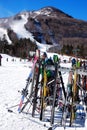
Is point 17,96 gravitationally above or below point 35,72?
below

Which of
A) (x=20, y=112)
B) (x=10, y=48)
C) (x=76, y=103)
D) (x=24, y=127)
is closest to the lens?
(x=24, y=127)

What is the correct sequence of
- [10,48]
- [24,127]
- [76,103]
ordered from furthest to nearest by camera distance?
[10,48] → [76,103] → [24,127]

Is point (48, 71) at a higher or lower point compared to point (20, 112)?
higher

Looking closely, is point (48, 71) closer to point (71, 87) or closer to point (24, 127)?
point (71, 87)

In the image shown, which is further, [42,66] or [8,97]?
[8,97]

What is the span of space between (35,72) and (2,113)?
7.81 ft

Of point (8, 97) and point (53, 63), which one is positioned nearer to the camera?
point (53, 63)

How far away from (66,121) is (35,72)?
2675 millimetres

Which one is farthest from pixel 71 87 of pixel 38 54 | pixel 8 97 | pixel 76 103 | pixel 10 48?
pixel 10 48

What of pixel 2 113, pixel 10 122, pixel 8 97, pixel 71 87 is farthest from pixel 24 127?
pixel 8 97

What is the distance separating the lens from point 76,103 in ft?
42.7

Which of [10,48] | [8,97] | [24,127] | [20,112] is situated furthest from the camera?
[10,48]

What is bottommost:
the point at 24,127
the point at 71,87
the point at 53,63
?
the point at 24,127

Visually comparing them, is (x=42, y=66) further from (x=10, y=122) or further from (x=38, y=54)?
(x=10, y=122)
